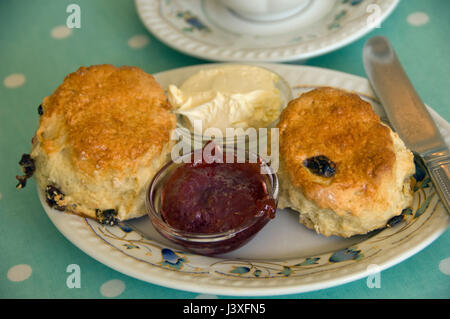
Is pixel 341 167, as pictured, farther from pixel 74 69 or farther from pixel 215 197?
pixel 74 69

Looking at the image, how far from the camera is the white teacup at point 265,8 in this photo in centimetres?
363

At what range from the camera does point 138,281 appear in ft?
8.18

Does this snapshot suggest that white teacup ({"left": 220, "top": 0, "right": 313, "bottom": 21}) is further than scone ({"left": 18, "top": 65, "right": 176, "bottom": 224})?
Yes

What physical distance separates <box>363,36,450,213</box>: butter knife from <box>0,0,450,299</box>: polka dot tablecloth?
309mm

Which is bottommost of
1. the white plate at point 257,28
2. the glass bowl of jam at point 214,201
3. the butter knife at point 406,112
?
the glass bowl of jam at point 214,201

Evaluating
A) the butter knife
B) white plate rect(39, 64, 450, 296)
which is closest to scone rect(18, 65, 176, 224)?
white plate rect(39, 64, 450, 296)

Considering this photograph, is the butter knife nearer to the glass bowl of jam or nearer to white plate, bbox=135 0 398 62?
white plate, bbox=135 0 398 62

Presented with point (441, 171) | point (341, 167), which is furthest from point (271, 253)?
point (441, 171)

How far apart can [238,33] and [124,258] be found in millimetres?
2110

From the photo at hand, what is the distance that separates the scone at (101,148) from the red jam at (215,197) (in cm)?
20

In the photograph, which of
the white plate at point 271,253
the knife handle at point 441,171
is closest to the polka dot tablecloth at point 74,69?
the white plate at point 271,253

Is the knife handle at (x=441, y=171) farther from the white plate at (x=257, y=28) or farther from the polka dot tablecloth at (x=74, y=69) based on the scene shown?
the white plate at (x=257, y=28)

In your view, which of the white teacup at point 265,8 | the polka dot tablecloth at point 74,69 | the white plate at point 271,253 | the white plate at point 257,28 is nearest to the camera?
the white plate at point 271,253

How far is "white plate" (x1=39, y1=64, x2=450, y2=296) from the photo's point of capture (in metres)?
2.16
